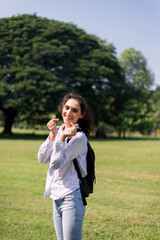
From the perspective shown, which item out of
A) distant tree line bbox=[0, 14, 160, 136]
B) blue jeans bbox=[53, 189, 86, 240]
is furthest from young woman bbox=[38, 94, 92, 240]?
distant tree line bbox=[0, 14, 160, 136]

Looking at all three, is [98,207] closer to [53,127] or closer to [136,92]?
[53,127]

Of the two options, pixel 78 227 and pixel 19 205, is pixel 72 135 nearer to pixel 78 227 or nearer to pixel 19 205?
pixel 78 227

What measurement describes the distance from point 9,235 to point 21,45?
2658cm

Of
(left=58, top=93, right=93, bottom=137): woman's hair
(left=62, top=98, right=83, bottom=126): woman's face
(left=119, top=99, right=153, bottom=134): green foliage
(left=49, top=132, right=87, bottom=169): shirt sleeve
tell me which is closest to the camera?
(left=49, top=132, right=87, bottom=169): shirt sleeve

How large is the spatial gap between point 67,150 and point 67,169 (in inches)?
7.4

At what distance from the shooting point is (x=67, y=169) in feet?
7.94

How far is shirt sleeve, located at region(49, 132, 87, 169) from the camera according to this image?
2.28 meters

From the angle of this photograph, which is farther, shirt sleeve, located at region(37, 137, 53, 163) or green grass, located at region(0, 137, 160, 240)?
green grass, located at region(0, 137, 160, 240)

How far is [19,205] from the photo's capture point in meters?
5.83

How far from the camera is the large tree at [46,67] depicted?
88.4 feet

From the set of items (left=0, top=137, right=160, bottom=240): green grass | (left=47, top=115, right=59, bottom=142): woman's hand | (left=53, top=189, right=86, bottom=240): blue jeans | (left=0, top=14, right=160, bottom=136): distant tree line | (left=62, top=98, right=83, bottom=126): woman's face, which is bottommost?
(left=0, top=137, right=160, bottom=240): green grass

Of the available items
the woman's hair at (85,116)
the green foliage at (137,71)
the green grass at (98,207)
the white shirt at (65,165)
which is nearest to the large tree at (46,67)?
the green foliage at (137,71)

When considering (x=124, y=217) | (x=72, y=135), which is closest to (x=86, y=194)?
(x=72, y=135)

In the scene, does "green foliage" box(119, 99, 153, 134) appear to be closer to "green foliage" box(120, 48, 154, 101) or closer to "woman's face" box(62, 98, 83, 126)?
"green foliage" box(120, 48, 154, 101)
